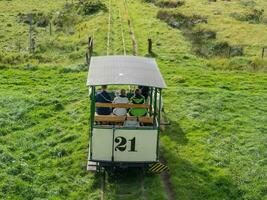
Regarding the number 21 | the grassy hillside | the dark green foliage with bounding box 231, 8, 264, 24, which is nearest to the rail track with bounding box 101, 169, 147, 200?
the grassy hillside

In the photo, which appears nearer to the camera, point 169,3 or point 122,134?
point 122,134

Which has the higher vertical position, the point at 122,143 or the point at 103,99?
the point at 103,99

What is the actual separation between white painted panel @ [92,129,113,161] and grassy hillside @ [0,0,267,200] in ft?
3.18

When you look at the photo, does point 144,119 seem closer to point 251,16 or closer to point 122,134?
point 122,134

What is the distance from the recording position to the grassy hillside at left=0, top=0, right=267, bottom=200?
19.2 meters

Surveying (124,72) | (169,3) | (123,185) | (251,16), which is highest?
(169,3)

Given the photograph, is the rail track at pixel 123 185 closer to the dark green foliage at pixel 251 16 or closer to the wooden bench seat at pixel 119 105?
the wooden bench seat at pixel 119 105

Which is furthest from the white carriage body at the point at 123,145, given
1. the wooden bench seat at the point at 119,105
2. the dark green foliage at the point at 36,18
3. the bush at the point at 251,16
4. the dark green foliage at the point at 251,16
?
the bush at the point at 251,16

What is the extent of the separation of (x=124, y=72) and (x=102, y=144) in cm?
293

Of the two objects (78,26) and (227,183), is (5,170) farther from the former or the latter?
(78,26)

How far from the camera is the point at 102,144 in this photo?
18812 mm

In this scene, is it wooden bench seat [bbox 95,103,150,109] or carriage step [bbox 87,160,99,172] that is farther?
wooden bench seat [bbox 95,103,150,109]

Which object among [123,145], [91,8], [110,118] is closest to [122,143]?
[123,145]

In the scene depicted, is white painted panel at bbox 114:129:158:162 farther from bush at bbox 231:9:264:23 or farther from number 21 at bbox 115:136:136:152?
bush at bbox 231:9:264:23
